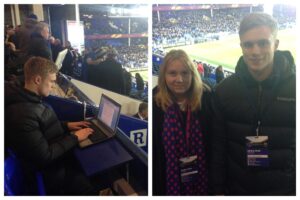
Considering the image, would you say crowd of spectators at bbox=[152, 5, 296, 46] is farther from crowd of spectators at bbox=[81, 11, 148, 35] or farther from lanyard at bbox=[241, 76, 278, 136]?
lanyard at bbox=[241, 76, 278, 136]

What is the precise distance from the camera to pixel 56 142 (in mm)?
2359

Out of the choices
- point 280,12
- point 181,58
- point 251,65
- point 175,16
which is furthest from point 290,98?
point 175,16

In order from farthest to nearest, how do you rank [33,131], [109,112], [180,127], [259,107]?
[109,112]
[180,127]
[259,107]
[33,131]

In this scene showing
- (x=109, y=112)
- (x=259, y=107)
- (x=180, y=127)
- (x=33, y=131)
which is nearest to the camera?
(x=33, y=131)

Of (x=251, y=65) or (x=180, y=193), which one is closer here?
(x=251, y=65)

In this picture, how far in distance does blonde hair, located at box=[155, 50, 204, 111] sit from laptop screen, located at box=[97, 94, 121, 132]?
36cm

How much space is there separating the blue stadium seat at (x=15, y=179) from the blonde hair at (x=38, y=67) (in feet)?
1.86

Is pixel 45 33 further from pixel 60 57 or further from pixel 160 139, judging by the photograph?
pixel 160 139

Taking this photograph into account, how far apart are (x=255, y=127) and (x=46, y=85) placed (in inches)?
59.3

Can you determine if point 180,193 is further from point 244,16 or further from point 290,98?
point 244,16

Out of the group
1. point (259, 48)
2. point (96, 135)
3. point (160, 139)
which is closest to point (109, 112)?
point (96, 135)

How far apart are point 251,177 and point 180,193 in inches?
21.0

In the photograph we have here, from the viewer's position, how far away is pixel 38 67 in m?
2.41

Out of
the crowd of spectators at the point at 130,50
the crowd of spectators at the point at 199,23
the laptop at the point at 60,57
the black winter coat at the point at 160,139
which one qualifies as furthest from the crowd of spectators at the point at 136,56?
the laptop at the point at 60,57
